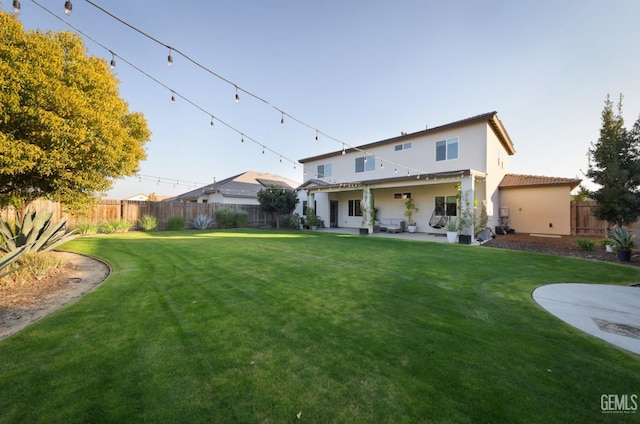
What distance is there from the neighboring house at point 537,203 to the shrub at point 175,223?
19268 millimetres

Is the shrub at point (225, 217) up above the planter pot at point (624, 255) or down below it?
above

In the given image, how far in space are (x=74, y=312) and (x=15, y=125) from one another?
4.20m

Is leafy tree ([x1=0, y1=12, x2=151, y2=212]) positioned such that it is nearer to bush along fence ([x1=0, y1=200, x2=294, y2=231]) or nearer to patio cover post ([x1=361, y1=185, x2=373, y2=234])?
bush along fence ([x1=0, y1=200, x2=294, y2=231])

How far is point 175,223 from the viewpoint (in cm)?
1575

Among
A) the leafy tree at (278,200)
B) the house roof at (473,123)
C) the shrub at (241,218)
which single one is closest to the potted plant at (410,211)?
the house roof at (473,123)

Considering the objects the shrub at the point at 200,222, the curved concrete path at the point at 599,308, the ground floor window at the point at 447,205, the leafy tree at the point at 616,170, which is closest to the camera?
the curved concrete path at the point at 599,308

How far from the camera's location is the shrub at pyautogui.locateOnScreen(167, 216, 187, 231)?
1570 cm

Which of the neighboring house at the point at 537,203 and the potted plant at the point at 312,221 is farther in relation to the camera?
the potted plant at the point at 312,221

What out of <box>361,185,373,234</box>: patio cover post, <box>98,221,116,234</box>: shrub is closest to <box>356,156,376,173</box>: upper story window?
<box>361,185,373,234</box>: patio cover post

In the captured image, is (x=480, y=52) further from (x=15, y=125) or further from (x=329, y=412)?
(x=15, y=125)

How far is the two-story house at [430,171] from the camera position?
12.1m

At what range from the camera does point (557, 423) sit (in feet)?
5.45

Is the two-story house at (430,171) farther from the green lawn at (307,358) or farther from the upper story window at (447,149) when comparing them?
the green lawn at (307,358)

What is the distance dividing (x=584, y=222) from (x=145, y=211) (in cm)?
2471
